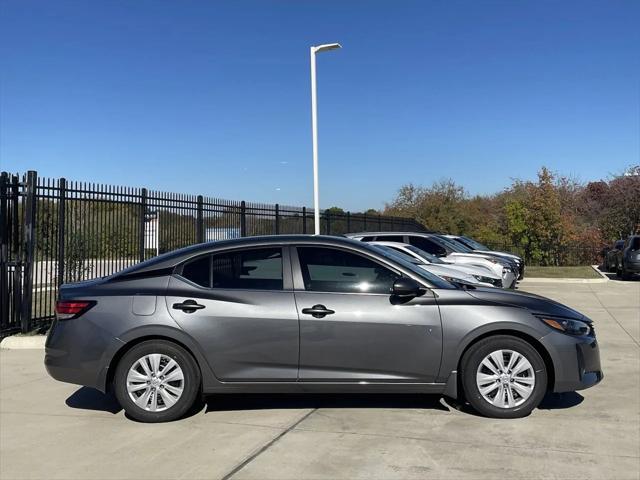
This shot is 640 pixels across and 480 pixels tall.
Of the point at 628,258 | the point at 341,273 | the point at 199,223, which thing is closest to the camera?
the point at 341,273

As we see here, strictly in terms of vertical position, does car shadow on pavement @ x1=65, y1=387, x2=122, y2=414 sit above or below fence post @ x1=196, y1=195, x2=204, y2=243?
below

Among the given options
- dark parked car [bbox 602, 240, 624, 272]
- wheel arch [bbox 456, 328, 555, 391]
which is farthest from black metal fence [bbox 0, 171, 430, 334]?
dark parked car [bbox 602, 240, 624, 272]

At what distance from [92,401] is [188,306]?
1.76 meters

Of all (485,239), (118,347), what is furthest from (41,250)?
(485,239)

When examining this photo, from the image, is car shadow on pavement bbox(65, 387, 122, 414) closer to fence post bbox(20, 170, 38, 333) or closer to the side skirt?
the side skirt

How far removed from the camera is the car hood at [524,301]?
201 inches

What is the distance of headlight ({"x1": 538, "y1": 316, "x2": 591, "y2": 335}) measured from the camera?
16.6 ft

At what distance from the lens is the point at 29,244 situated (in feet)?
29.6

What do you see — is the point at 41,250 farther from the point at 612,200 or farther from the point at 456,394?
the point at 612,200

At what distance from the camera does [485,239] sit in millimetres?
32188

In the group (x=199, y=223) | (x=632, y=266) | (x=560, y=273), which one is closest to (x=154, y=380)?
(x=199, y=223)

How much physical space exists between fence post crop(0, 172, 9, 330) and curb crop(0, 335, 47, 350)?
33cm

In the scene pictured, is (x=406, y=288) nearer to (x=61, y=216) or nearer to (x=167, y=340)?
(x=167, y=340)

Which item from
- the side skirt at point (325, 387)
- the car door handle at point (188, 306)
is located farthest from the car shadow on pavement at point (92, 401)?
the car door handle at point (188, 306)
